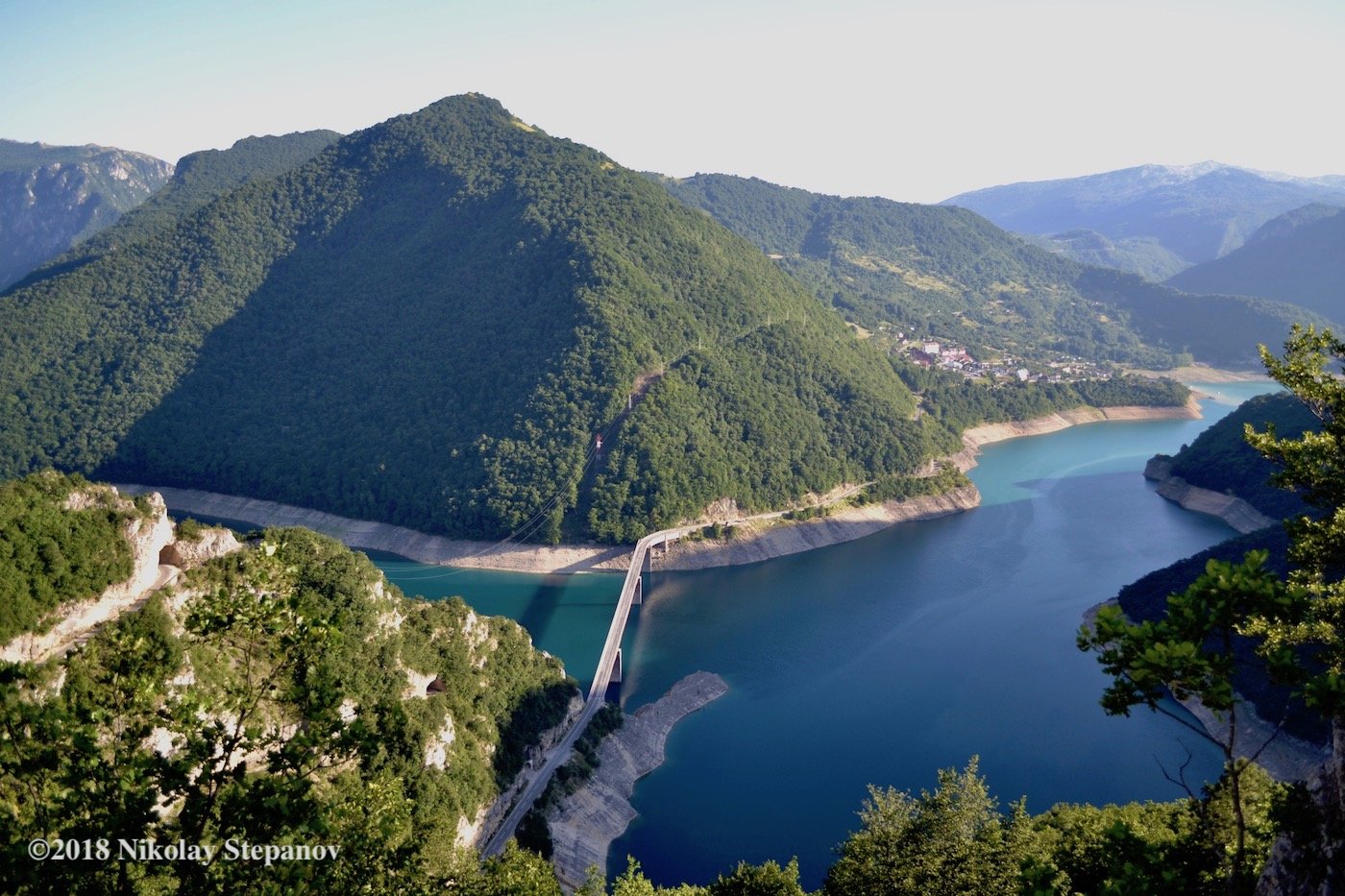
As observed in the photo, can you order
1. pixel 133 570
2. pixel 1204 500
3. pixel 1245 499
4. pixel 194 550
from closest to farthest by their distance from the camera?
pixel 133 570 → pixel 194 550 → pixel 1245 499 → pixel 1204 500

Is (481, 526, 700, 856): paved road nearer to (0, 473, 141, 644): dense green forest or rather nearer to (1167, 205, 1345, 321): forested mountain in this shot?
(0, 473, 141, 644): dense green forest

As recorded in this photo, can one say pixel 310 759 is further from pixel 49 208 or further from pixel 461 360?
pixel 49 208

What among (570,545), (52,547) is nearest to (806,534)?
(570,545)

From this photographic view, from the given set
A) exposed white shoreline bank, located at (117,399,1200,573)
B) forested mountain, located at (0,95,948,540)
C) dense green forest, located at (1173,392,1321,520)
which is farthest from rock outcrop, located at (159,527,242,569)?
dense green forest, located at (1173,392,1321,520)

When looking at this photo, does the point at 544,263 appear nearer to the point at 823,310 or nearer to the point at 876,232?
the point at 823,310

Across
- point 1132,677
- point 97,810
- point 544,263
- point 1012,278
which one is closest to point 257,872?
point 97,810
